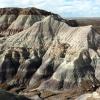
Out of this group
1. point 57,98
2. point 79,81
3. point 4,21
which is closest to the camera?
point 57,98

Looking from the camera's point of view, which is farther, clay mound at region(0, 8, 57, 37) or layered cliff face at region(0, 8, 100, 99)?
clay mound at region(0, 8, 57, 37)

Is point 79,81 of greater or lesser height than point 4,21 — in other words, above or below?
below

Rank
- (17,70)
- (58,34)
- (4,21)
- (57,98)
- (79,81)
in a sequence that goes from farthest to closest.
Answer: (4,21) → (58,34) → (17,70) → (79,81) → (57,98)

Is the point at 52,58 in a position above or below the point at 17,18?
below

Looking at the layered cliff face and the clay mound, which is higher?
the clay mound

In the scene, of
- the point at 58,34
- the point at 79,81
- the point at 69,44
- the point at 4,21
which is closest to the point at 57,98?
the point at 79,81

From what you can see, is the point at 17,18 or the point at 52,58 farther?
the point at 17,18

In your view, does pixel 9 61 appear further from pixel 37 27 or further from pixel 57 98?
pixel 57 98

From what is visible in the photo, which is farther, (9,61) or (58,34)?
(58,34)
